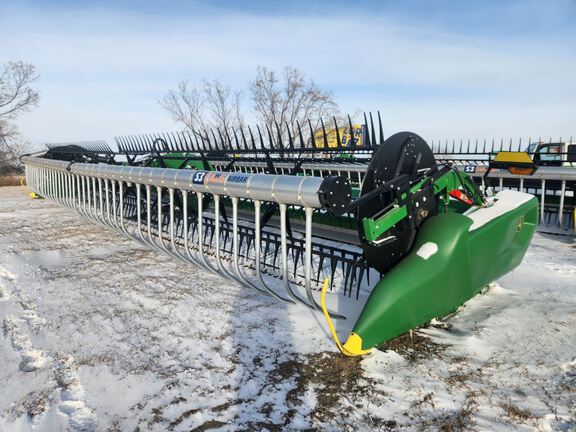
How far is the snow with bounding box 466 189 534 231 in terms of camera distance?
325cm

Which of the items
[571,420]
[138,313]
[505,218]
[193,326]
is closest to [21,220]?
[138,313]

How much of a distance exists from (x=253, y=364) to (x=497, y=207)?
2.39 metres

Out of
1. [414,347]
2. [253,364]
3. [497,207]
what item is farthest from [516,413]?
[497,207]

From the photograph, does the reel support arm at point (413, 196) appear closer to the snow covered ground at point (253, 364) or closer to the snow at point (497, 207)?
the snow at point (497, 207)

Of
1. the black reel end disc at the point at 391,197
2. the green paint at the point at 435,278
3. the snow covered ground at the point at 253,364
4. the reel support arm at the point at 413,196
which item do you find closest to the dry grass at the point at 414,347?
the snow covered ground at the point at 253,364

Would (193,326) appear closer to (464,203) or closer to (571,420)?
(571,420)

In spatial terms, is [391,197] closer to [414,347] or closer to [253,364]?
[414,347]

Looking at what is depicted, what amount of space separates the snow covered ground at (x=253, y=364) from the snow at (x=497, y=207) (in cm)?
83

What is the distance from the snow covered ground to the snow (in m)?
0.83

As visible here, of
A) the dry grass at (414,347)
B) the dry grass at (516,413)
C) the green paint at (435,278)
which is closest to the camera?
the dry grass at (516,413)

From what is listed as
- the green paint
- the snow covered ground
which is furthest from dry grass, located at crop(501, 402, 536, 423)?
the green paint

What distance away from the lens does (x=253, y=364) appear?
9.14ft

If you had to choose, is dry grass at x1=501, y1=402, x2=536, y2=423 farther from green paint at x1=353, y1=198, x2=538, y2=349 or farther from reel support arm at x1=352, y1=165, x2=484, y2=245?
reel support arm at x1=352, y1=165, x2=484, y2=245

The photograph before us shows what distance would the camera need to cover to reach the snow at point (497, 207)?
10.6 ft
